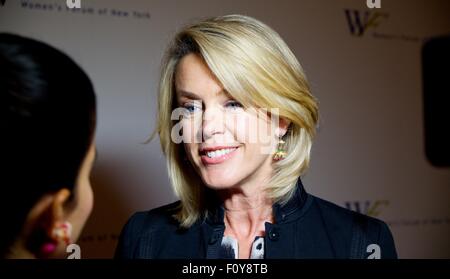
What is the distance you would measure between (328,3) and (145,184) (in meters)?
0.51

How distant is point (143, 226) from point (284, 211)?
244 millimetres

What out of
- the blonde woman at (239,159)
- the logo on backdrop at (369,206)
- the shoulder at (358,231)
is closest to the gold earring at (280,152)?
the blonde woman at (239,159)

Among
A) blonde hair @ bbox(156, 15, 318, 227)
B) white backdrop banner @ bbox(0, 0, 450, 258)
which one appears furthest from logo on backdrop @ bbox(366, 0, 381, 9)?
blonde hair @ bbox(156, 15, 318, 227)

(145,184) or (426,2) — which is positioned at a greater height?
(426,2)

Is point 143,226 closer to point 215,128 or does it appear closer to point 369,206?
point 215,128

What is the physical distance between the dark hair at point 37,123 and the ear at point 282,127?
31cm

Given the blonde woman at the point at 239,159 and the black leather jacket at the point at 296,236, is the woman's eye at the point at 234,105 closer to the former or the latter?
the blonde woman at the point at 239,159

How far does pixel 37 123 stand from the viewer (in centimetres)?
53

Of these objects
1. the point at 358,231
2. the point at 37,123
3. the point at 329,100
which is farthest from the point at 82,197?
the point at 329,100

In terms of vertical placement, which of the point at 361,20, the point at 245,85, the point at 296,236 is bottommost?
the point at 296,236

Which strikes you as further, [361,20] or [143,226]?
[361,20]

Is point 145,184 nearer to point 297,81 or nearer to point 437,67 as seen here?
point 297,81

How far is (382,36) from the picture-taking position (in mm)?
949
